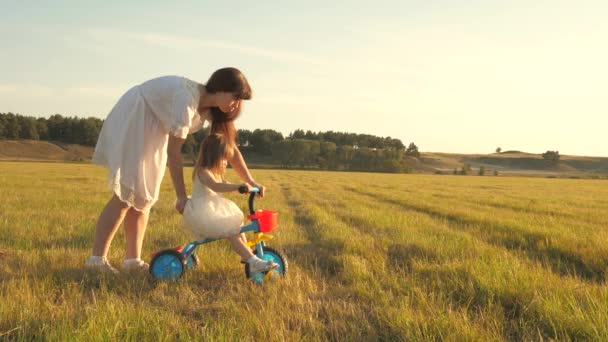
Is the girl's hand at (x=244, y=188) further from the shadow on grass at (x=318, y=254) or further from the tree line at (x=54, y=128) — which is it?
the tree line at (x=54, y=128)

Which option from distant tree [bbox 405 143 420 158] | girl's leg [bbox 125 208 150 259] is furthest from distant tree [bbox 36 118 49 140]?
girl's leg [bbox 125 208 150 259]

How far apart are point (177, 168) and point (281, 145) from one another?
3562 inches

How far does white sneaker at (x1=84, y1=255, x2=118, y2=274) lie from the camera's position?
162 inches

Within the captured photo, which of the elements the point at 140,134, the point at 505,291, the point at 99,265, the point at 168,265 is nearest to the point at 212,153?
the point at 140,134

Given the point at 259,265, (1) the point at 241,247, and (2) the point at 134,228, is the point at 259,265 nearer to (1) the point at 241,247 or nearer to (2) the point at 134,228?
(1) the point at 241,247

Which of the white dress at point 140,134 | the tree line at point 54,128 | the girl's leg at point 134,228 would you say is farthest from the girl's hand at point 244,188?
the tree line at point 54,128

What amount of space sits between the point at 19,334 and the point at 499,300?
287 centimetres

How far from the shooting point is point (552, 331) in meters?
2.75

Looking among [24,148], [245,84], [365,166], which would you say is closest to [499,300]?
[245,84]

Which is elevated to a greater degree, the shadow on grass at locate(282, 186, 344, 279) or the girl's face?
the girl's face

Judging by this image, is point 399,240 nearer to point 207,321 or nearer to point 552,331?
point 552,331

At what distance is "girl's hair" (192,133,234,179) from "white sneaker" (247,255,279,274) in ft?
2.58

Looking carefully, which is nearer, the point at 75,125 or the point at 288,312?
the point at 288,312

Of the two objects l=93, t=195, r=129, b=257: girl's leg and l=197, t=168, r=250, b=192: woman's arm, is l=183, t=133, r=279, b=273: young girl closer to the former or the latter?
l=197, t=168, r=250, b=192: woman's arm
